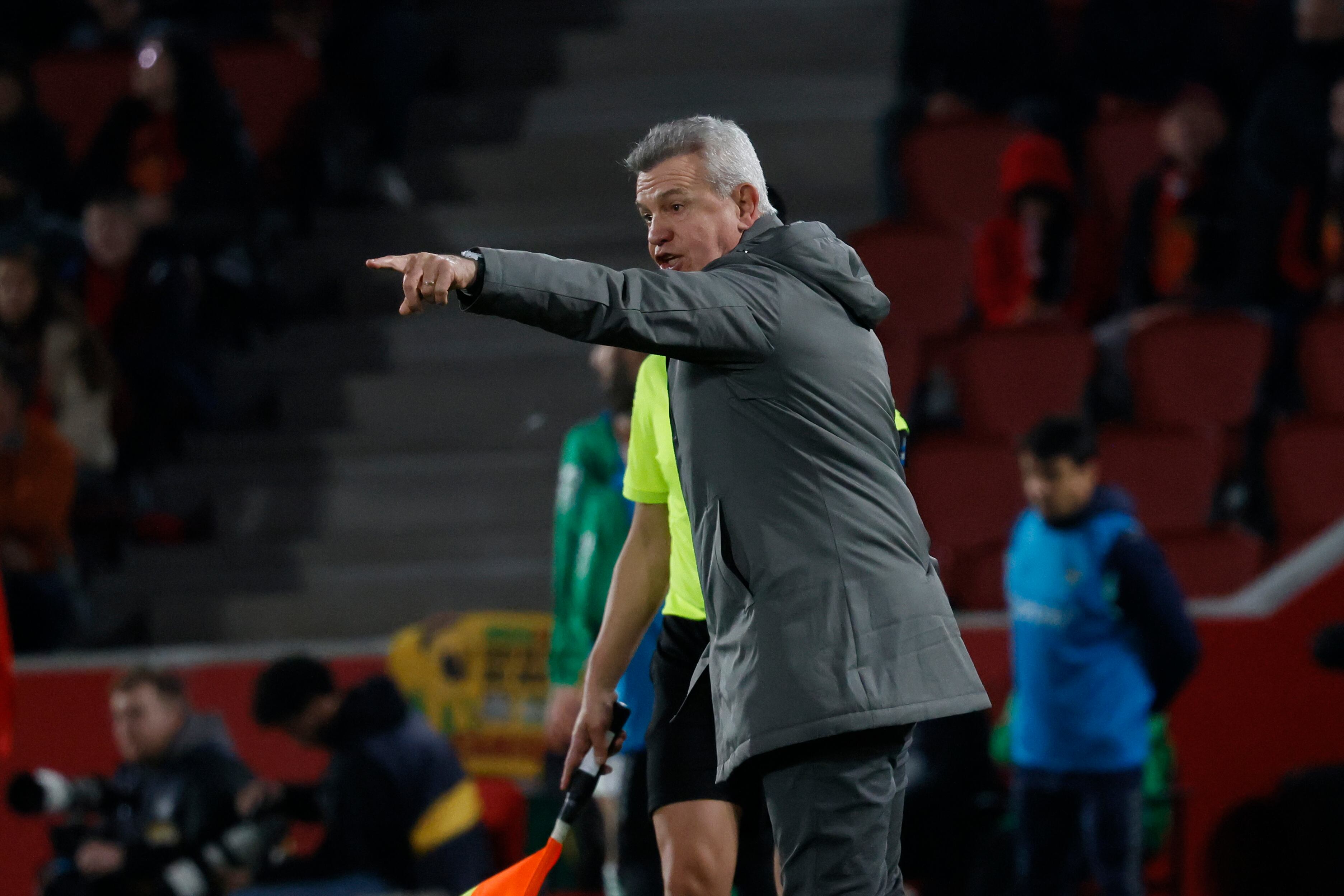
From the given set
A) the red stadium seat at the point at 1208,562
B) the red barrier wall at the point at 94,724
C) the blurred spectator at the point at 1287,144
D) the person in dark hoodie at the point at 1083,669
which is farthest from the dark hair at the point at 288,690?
the blurred spectator at the point at 1287,144

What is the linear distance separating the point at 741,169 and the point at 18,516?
16.3 ft

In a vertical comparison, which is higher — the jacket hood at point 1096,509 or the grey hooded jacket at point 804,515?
the grey hooded jacket at point 804,515

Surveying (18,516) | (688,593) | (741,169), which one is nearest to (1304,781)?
(688,593)

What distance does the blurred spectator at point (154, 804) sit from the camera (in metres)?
5.68

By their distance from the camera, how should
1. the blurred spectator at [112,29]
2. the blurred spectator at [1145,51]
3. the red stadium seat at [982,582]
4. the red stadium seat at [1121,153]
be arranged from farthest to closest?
the blurred spectator at [112,29]
the blurred spectator at [1145,51]
the red stadium seat at [1121,153]
the red stadium seat at [982,582]

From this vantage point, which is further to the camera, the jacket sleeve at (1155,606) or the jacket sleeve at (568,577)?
the jacket sleeve at (1155,606)

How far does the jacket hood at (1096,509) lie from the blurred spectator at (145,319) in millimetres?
4113

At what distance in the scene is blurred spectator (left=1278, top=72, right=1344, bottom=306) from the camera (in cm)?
761

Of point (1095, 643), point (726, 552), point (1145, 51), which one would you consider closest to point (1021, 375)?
point (1095, 643)

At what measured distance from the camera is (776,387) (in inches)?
110

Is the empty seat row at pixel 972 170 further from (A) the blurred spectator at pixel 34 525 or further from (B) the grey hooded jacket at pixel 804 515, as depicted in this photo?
(B) the grey hooded jacket at pixel 804 515

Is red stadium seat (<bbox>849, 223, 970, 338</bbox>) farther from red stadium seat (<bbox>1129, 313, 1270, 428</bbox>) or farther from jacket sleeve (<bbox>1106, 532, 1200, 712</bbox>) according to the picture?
jacket sleeve (<bbox>1106, 532, 1200, 712</bbox>)

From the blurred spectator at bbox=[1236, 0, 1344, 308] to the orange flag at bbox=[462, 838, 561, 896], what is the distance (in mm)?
5057

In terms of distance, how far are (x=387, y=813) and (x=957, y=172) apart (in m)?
4.24
